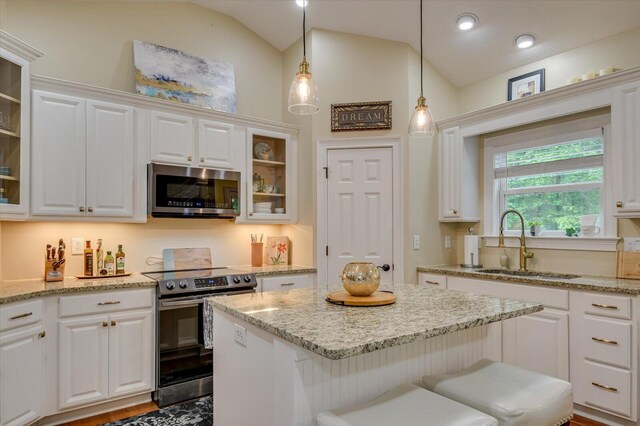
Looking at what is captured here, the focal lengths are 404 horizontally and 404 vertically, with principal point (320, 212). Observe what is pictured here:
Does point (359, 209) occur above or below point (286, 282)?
above

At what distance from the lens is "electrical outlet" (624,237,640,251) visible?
9.46 ft

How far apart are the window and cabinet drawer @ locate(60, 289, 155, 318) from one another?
3142 millimetres

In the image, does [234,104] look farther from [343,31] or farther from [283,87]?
[343,31]

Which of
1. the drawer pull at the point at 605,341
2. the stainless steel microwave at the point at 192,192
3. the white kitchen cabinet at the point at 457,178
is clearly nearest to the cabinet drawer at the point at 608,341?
the drawer pull at the point at 605,341

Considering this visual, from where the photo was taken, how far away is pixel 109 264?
3.19 m

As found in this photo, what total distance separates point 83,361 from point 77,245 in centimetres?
95

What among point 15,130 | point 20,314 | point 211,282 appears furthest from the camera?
point 211,282

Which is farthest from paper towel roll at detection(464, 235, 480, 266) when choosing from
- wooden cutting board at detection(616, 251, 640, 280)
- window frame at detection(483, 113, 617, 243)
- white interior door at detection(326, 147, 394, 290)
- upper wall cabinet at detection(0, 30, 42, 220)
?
upper wall cabinet at detection(0, 30, 42, 220)

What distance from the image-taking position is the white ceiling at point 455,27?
9.98ft

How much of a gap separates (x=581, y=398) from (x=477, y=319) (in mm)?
1740

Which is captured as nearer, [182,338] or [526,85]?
[182,338]

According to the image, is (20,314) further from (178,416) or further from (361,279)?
(361,279)

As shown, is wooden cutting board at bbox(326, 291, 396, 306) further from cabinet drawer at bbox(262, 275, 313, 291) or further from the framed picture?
the framed picture

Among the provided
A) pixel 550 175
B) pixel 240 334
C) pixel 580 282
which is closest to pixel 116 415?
pixel 240 334
